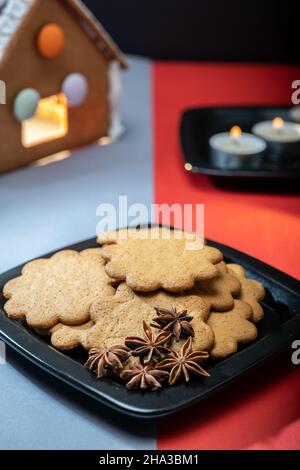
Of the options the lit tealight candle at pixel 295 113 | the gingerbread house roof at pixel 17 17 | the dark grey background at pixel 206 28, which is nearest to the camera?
the gingerbread house roof at pixel 17 17

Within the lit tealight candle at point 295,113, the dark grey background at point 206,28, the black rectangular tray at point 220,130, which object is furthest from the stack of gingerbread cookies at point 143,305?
the dark grey background at point 206,28

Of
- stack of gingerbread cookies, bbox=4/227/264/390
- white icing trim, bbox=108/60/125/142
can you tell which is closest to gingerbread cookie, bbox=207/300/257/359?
stack of gingerbread cookies, bbox=4/227/264/390

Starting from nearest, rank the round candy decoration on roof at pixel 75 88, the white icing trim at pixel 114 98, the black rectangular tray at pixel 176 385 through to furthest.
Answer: the black rectangular tray at pixel 176 385 → the round candy decoration on roof at pixel 75 88 → the white icing trim at pixel 114 98

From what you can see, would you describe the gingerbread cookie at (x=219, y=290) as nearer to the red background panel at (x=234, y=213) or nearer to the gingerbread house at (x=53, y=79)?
the red background panel at (x=234, y=213)

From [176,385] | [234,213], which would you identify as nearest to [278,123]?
[234,213]

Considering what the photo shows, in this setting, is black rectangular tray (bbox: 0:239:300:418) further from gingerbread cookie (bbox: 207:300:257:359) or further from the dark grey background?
the dark grey background

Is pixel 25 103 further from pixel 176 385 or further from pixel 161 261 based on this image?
pixel 176 385
